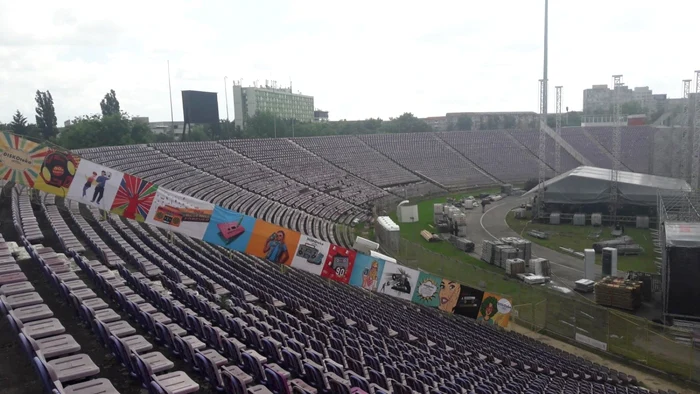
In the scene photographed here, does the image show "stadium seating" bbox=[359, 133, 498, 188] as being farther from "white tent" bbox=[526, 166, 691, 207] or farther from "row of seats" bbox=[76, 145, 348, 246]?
"row of seats" bbox=[76, 145, 348, 246]

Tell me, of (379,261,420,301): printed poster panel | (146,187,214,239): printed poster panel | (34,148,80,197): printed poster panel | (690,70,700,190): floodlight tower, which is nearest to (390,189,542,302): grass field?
(379,261,420,301): printed poster panel

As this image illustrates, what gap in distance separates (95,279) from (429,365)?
8.26 meters

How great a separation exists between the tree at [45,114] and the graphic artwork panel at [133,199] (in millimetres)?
63274

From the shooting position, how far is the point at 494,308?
741 inches

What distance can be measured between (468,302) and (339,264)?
480 cm

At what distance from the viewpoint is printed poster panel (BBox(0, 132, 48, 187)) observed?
17.7m

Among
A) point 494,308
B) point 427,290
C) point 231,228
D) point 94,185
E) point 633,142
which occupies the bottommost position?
point 494,308

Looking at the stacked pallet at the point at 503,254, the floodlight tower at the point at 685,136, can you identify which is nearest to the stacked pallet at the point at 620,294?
the stacked pallet at the point at 503,254

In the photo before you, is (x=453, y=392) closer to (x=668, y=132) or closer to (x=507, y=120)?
(x=668, y=132)

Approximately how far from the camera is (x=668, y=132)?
196ft

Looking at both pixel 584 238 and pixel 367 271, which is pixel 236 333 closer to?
pixel 367 271

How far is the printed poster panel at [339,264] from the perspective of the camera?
18391mm

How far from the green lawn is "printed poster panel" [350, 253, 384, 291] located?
18.1 meters

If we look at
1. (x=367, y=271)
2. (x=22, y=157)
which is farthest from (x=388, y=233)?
(x=22, y=157)
